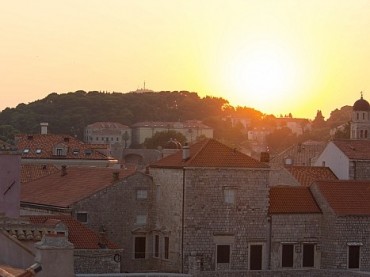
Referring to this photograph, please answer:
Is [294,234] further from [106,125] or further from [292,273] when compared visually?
[106,125]

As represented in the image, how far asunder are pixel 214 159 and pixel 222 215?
2294 mm

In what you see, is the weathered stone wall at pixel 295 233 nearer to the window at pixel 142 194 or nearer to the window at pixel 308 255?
the window at pixel 308 255

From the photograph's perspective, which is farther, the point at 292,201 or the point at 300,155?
the point at 300,155

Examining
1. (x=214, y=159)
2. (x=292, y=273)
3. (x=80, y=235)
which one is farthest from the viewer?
(x=214, y=159)

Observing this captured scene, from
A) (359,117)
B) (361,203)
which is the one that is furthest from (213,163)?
(359,117)

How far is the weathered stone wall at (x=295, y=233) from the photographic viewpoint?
41.4 meters

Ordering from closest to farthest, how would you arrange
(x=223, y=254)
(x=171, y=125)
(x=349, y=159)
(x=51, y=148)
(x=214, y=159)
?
(x=223, y=254)
(x=214, y=159)
(x=349, y=159)
(x=51, y=148)
(x=171, y=125)

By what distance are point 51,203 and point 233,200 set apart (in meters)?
8.20

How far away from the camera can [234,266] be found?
40500 mm

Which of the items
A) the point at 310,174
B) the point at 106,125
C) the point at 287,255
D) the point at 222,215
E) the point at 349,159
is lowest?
the point at 287,255

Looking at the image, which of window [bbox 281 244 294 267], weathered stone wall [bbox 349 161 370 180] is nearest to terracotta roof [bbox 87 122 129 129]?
weathered stone wall [bbox 349 161 370 180]

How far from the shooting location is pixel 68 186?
150ft

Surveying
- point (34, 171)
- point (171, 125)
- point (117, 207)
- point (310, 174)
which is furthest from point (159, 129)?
point (117, 207)

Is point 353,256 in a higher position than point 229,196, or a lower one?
lower
